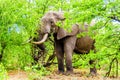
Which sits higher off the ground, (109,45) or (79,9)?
(79,9)

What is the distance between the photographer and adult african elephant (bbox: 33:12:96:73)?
47.6ft

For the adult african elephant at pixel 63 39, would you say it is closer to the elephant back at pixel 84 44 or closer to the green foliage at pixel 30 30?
the elephant back at pixel 84 44

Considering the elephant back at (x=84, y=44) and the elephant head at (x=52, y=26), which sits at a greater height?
the elephant head at (x=52, y=26)

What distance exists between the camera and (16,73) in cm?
1424

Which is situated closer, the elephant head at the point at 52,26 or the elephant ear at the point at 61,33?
the elephant head at the point at 52,26

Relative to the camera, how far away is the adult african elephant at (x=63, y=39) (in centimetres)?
1452

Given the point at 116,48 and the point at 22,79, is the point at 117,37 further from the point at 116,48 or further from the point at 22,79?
the point at 22,79

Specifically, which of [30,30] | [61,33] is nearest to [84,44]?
[61,33]

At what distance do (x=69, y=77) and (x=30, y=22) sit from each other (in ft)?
8.08

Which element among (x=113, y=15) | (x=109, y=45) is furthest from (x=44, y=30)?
(x=113, y=15)

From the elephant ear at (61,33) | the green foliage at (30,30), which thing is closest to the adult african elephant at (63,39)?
the elephant ear at (61,33)

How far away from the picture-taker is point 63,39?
15.1m

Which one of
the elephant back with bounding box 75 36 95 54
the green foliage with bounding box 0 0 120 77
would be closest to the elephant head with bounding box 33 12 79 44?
the green foliage with bounding box 0 0 120 77

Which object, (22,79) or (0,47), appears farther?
(0,47)
